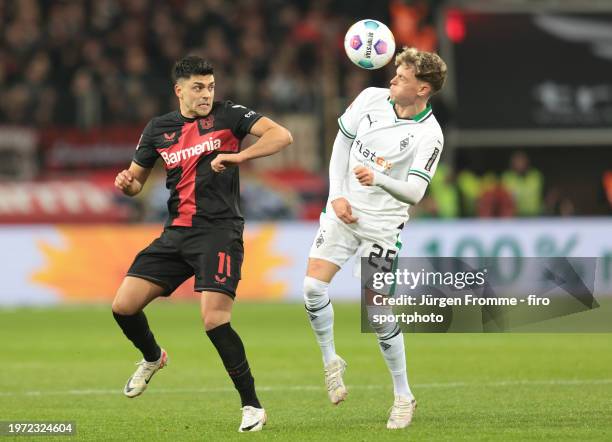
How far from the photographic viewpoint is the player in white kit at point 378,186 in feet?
26.5

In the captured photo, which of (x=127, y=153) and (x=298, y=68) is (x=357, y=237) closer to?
(x=127, y=153)

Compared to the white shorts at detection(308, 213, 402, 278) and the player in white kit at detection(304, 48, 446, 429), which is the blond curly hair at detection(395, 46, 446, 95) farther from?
the white shorts at detection(308, 213, 402, 278)

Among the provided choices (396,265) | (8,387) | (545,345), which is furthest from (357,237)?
(545,345)

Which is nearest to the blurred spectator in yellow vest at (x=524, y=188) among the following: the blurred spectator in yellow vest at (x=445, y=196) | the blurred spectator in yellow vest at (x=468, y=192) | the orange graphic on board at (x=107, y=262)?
the blurred spectator in yellow vest at (x=468, y=192)

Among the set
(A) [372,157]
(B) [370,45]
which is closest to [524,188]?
(B) [370,45]

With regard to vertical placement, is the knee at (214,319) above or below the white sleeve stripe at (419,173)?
below

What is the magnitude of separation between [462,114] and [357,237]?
14.1m

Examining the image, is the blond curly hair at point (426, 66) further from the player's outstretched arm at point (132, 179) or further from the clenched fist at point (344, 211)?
the player's outstretched arm at point (132, 179)

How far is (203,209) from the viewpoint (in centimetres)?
803

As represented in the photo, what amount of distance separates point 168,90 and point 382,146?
43.6 ft

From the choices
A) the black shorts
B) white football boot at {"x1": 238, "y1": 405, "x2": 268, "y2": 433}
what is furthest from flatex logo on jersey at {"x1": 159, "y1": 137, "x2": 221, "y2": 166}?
white football boot at {"x1": 238, "y1": 405, "x2": 268, "y2": 433}

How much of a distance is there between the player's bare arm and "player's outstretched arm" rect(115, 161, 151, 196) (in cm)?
66

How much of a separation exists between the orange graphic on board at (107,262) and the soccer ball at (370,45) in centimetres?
983

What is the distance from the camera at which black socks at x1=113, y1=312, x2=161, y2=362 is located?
27.1 ft
